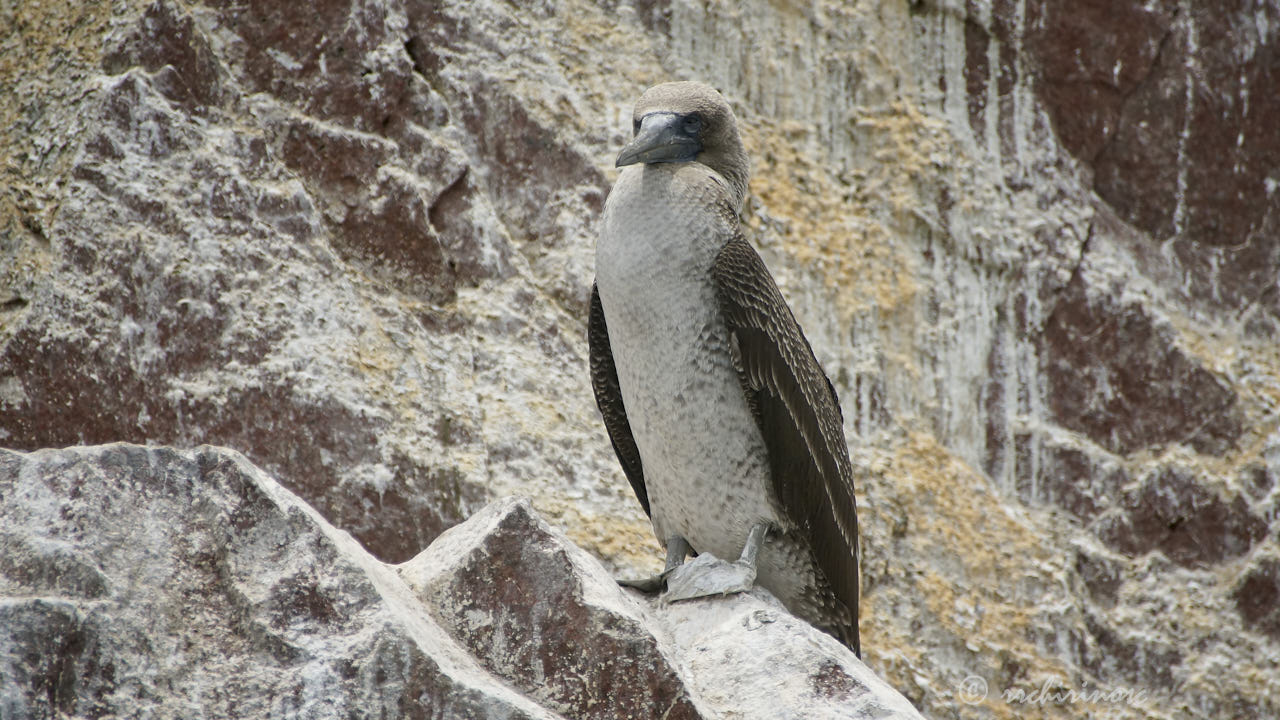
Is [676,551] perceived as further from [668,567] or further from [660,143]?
[660,143]

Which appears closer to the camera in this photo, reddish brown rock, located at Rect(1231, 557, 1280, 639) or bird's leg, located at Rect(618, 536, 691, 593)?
bird's leg, located at Rect(618, 536, 691, 593)

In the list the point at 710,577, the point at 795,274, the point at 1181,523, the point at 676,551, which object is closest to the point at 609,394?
the point at 676,551

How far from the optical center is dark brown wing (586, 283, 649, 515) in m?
5.05

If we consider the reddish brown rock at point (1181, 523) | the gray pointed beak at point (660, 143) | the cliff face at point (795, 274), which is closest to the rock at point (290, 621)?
the gray pointed beak at point (660, 143)

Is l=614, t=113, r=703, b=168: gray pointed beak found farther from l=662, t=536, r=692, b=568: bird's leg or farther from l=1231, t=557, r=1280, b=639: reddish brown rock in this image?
l=1231, t=557, r=1280, b=639: reddish brown rock

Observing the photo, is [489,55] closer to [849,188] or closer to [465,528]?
[849,188]

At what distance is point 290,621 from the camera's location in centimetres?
316

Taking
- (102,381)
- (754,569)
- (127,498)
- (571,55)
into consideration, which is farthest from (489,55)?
(127,498)

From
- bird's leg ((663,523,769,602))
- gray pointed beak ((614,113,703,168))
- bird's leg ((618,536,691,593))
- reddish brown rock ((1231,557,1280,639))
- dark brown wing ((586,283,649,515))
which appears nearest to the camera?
bird's leg ((663,523,769,602))

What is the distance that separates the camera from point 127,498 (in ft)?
10.6

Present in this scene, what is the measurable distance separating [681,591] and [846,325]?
3.16 metres

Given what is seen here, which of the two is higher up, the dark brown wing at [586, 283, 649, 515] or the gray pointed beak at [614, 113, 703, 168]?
the gray pointed beak at [614, 113, 703, 168]

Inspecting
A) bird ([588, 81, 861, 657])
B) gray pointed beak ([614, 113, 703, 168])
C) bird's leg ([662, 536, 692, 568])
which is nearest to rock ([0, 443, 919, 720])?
bird ([588, 81, 861, 657])

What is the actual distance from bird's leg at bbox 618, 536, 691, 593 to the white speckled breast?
19cm
